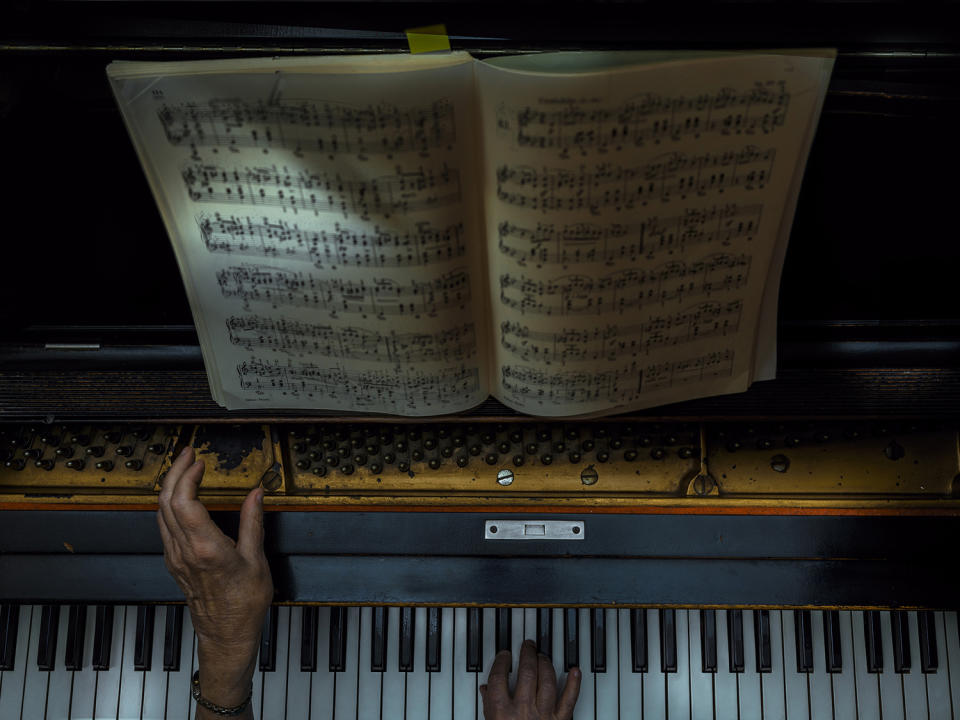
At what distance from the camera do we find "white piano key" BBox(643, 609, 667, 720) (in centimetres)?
194

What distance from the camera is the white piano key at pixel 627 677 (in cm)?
194

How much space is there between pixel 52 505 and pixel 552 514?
4.52 ft

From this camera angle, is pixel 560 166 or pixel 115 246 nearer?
pixel 560 166

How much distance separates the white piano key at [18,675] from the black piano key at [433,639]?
4.07ft

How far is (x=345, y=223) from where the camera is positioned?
1.28 m

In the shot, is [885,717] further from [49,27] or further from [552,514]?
[49,27]

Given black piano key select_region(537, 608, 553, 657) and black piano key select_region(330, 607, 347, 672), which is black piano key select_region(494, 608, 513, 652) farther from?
black piano key select_region(330, 607, 347, 672)

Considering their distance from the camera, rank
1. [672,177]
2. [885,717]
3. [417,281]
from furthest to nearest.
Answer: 1. [885,717]
2. [417,281]
3. [672,177]

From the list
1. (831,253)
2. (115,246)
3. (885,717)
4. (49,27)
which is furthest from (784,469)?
(49,27)

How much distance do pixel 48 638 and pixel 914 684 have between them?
2618 mm

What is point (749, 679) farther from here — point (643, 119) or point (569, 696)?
point (643, 119)

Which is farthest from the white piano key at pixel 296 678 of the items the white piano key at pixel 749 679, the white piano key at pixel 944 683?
the white piano key at pixel 944 683

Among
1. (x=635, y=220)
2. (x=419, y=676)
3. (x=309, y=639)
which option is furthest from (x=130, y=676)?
(x=635, y=220)

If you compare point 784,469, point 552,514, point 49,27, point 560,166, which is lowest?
point 552,514
